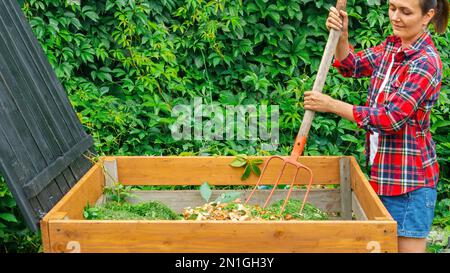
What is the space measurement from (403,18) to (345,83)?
91.4 inches

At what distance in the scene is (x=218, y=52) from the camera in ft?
16.2

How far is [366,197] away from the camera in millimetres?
2506

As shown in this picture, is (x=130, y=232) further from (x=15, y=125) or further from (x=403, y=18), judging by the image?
(x=403, y=18)

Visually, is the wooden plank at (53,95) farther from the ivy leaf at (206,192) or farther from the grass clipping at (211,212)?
the ivy leaf at (206,192)

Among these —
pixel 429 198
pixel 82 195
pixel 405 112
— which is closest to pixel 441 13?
pixel 405 112

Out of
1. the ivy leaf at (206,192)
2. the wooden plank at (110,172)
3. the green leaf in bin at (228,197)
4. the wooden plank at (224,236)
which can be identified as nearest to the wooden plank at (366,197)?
the wooden plank at (224,236)

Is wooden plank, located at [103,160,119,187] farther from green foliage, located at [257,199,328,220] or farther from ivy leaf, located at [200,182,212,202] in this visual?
green foliage, located at [257,199,328,220]

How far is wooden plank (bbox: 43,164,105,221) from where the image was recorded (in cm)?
230

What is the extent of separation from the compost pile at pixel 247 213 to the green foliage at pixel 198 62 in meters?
1.94

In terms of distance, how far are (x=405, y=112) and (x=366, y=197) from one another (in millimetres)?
372

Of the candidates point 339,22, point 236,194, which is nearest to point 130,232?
point 236,194

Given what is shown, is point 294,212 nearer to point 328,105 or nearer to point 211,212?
point 211,212

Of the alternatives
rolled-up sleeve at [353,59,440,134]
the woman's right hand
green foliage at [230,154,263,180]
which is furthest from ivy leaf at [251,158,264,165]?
the woman's right hand

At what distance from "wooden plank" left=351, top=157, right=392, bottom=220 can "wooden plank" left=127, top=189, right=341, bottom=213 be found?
215mm
